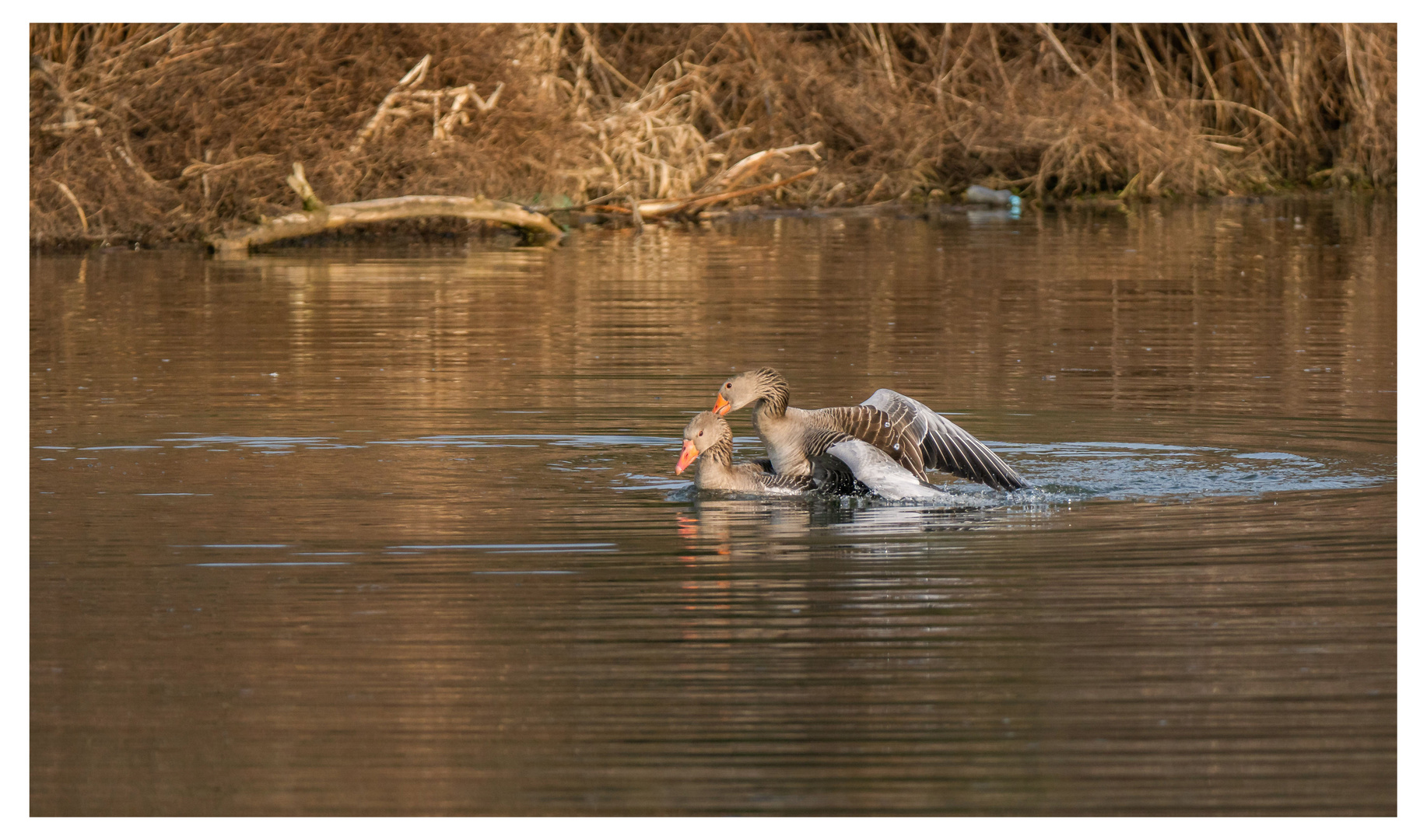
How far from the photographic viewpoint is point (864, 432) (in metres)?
10.4

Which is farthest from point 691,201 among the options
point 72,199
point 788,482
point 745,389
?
point 788,482

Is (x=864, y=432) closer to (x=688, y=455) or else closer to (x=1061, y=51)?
(x=688, y=455)

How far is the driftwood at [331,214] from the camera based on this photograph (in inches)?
1101

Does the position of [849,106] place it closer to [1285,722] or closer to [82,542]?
[82,542]

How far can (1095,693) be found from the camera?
639cm

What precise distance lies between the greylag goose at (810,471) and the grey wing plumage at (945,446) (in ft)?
1.10

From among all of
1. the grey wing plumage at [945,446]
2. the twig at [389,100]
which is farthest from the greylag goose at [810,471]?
the twig at [389,100]

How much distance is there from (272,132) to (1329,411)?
20.9 meters

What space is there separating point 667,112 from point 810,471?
80.4 ft

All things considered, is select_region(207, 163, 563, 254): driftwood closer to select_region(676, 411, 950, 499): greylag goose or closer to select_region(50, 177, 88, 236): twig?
select_region(50, 177, 88, 236): twig

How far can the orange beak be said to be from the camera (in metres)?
10.2

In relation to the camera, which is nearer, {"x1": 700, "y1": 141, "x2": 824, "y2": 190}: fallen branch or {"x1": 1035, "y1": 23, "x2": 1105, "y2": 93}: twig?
{"x1": 700, "y1": 141, "x2": 824, "y2": 190}: fallen branch

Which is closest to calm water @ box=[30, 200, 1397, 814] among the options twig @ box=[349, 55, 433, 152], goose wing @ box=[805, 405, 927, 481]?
goose wing @ box=[805, 405, 927, 481]

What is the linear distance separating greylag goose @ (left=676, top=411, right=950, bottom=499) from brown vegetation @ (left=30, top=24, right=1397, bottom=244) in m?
19.8
